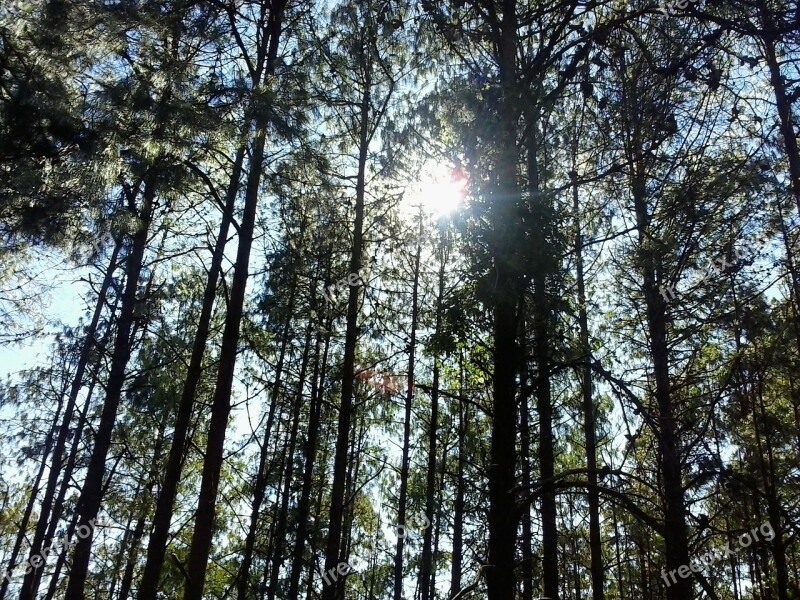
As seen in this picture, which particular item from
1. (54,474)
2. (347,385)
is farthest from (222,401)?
(54,474)

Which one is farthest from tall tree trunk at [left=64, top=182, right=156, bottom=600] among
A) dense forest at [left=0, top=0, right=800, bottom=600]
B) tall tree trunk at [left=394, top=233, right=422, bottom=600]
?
tall tree trunk at [left=394, top=233, right=422, bottom=600]

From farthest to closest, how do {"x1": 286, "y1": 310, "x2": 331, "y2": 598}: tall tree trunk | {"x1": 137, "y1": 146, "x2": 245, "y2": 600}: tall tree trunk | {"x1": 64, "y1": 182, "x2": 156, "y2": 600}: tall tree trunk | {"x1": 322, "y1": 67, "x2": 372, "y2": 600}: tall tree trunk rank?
{"x1": 286, "y1": 310, "x2": 331, "y2": 598}: tall tree trunk → {"x1": 64, "y1": 182, "x2": 156, "y2": 600}: tall tree trunk → {"x1": 322, "y1": 67, "x2": 372, "y2": 600}: tall tree trunk → {"x1": 137, "y1": 146, "x2": 245, "y2": 600}: tall tree trunk

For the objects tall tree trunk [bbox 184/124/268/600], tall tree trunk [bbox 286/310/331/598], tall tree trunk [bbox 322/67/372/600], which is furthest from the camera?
tall tree trunk [bbox 286/310/331/598]

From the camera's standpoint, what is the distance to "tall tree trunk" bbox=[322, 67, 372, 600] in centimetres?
867

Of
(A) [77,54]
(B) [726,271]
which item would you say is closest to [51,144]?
(A) [77,54]

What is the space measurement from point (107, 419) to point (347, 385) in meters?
4.00

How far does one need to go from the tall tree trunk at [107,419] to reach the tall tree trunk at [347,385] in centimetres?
332

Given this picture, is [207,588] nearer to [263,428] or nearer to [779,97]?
[263,428]

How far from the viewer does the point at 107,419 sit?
9.74 metres

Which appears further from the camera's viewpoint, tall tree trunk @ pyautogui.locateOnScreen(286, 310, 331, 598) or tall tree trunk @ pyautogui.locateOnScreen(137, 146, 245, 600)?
tall tree trunk @ pyautogui.locateOnScreen(286, 310, 331, 598)

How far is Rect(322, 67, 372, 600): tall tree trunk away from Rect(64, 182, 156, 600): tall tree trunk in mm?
3318

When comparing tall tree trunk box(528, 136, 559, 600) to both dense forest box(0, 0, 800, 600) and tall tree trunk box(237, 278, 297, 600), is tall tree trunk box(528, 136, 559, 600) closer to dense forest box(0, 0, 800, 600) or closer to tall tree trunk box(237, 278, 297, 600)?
dense forest box(0, 0, 800, 600)

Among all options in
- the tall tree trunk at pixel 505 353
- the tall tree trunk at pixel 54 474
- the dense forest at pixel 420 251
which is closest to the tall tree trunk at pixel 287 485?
the dense forest at pixel 420 251

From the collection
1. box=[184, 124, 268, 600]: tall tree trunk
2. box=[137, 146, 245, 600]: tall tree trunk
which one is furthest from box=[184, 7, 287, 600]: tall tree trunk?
box=[137, 146, 245, 600]: tall tree trunk
